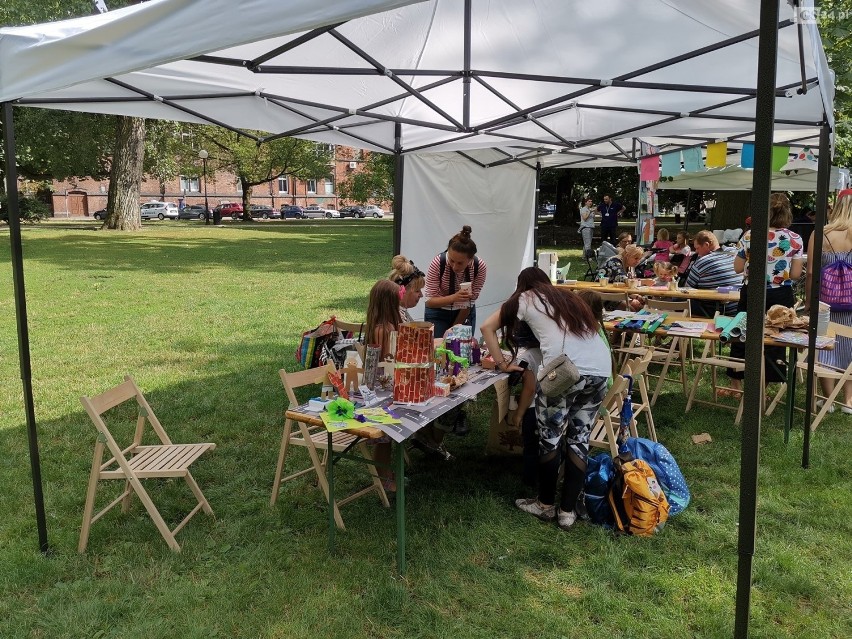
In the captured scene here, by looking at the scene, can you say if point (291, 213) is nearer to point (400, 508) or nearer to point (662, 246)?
point (662, 246)

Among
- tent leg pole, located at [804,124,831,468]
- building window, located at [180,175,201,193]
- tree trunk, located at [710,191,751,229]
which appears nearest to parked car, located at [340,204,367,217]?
building window, located at [180,175,201,193]

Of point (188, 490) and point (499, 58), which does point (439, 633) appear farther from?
point (499, 58)

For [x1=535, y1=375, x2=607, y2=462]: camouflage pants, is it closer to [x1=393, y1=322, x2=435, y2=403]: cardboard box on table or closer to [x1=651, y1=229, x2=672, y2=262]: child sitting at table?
[x1=393, y1=322, x2=435, y2=403]: cardboard box on table

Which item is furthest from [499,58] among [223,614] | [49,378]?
[49,378]

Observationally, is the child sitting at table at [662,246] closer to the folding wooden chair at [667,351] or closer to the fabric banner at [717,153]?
the folding wooden chair at [667,351]

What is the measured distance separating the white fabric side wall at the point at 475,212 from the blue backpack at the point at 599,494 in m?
3.82

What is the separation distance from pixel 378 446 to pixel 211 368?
3.53 meters

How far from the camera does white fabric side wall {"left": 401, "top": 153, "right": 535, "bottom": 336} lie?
718 centimetres

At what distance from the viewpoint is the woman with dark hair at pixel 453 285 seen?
5.70 m

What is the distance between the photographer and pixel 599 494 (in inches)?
150

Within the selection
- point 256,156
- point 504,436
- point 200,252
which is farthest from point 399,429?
point 256,156

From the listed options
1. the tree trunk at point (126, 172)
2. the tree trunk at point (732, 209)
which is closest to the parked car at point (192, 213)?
the tree trunk at point (126, 172)

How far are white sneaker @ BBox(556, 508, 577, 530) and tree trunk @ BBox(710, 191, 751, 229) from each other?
1535 cm

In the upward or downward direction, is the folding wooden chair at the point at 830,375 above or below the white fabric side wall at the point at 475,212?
below
